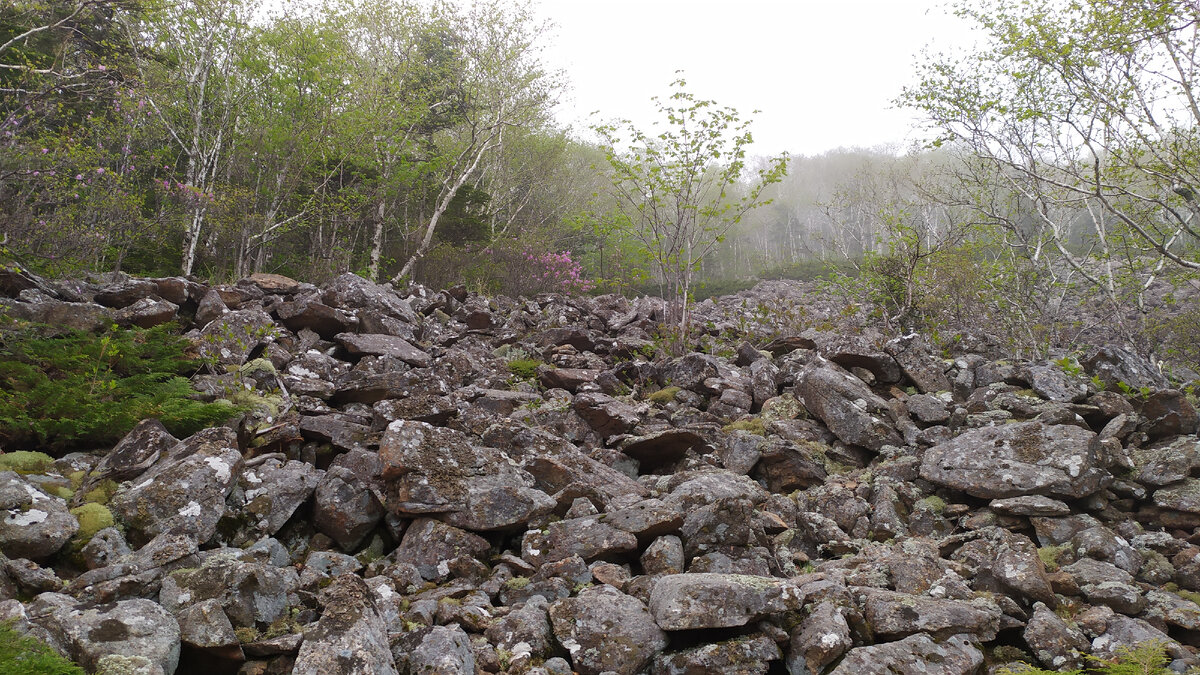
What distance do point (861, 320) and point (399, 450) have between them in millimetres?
14052

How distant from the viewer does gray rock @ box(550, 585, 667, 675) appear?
3967mm

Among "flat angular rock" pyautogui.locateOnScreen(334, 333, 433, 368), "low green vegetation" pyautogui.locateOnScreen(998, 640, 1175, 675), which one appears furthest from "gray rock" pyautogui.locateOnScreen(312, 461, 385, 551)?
"flat angular rock" pyautogui.locateOnScreen(334, 333, 433, 368)

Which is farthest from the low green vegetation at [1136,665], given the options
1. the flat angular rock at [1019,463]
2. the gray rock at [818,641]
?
the flat angular rock at [1019,463]

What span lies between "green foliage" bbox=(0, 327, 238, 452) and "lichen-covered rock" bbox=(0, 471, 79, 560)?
5.40 ft

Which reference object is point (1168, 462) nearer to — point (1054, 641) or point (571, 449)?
point (1054, 641)

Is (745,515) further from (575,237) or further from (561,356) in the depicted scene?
(575,237)

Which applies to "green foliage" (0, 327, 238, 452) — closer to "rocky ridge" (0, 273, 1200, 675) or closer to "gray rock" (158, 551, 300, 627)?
"rocky ridge" (0, 273, 1200, 675)

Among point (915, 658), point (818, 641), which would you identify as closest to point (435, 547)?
point (818, 641)

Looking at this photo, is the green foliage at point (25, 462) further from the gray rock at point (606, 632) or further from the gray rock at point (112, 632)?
the gray rock at point (606, 632)

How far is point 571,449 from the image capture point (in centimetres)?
726

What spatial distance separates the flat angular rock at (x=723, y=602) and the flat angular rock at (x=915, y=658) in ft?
1.48

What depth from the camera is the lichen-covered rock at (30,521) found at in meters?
4.21

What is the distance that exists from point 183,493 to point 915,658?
5278mm

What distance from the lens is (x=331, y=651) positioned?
3.37m
